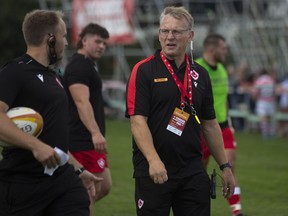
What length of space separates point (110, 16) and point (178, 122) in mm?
24415

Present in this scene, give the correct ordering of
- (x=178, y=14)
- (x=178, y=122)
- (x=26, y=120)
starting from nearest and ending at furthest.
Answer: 1. (x=26, y=120)
2. (x=178, y=122)
3. (x=178, y=14)

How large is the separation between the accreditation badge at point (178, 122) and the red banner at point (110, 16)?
22.6 metres

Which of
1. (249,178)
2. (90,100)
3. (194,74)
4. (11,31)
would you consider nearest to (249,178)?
(249,178)

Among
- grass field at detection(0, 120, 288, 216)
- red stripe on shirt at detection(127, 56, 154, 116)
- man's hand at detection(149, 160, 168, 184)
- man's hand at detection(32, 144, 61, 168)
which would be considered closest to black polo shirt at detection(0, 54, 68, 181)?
man's hand at detection(32, 144, 61, 168)

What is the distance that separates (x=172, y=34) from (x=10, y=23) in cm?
3646

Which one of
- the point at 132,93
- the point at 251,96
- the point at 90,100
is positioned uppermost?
the point at 132,93

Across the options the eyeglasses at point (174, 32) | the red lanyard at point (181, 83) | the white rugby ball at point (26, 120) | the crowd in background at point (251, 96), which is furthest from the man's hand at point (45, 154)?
the crowd in background at point (251, 96)

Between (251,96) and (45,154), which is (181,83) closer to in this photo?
(45,154)

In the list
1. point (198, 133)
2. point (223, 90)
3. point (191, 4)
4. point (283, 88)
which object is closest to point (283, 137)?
point (283, 88)

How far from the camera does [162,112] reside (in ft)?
19.9

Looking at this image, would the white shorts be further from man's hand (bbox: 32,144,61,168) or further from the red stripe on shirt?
man's hand (bbox: 32,144,61,168)

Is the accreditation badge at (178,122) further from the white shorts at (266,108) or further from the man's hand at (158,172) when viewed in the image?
the white shorts at (266,108)

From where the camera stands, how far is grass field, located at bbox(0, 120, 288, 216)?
1080 cm

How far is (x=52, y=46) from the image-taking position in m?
5.79
